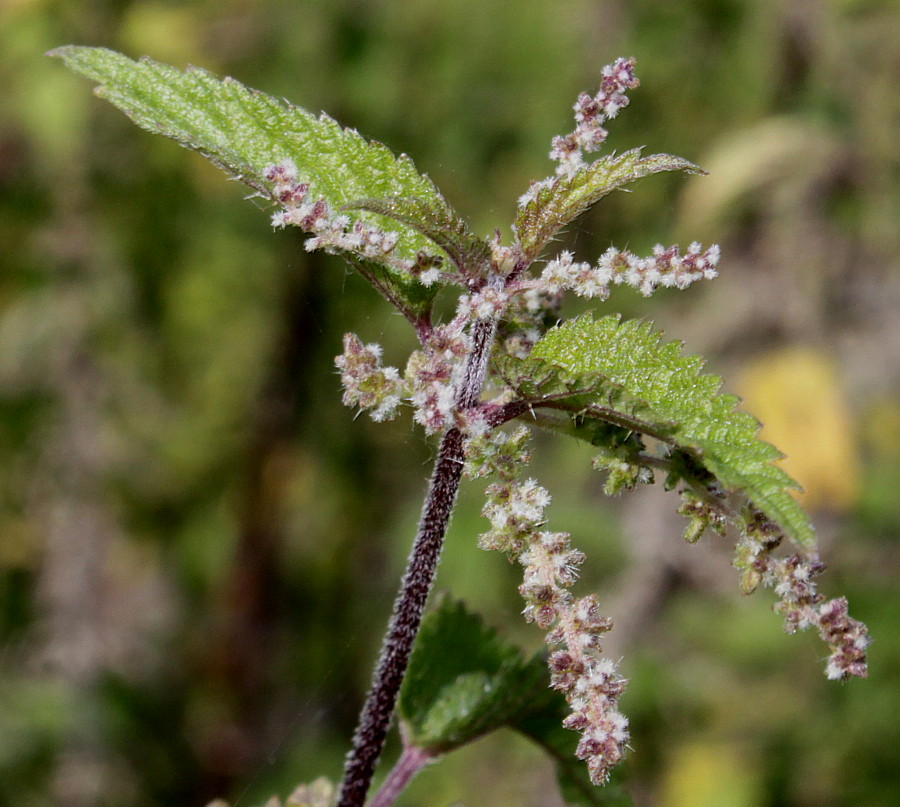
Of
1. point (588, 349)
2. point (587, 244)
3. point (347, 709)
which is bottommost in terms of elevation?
point (588, 349)

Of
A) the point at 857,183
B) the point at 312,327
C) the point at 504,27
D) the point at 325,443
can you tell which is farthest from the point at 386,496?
the point at 857,183

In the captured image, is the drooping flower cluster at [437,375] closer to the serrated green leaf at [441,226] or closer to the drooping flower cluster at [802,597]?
the serrated green leaf at [441,226]

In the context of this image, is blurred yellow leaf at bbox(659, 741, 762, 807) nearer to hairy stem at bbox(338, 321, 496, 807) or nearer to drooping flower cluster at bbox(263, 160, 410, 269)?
hairy stem at bbox(338, 321, 496, 807)

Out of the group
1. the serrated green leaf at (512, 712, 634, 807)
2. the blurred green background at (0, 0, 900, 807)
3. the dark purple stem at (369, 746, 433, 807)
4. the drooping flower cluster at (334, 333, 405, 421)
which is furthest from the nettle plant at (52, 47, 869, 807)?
the blurred green background at (0, 0, 900, 807)

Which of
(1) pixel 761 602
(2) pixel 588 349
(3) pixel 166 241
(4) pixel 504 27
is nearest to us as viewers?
(2) pixel 588 349

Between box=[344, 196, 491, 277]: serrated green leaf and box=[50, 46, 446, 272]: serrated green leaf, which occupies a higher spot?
box=[50, 46, 446, 272]: serrated green leaf

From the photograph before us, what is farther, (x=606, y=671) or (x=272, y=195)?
(x=272, y=195)

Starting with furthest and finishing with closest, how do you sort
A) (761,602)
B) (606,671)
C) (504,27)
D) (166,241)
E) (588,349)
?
(504,27) → (166,241) → (761,602) → (588,349) → (606,671)

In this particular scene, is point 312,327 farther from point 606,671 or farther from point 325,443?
point 606,671
